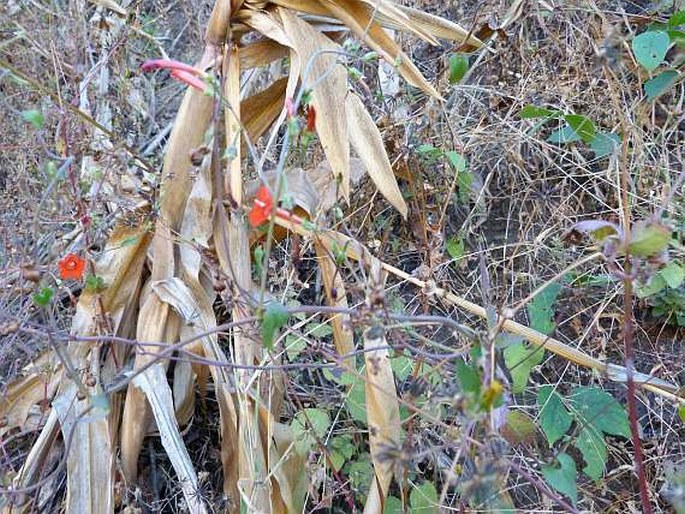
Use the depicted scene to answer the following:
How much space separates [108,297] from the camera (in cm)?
143

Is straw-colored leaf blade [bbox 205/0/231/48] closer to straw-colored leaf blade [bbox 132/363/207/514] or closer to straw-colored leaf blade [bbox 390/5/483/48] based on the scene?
straw-colored leaf blade [bbox 390/5/483/48]

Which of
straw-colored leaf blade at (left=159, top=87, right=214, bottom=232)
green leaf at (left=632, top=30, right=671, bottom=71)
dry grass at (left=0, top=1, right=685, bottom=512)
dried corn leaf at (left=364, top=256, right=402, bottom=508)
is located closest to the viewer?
dried corn leaf at (left=364, top=256, right=402, bottom=508)

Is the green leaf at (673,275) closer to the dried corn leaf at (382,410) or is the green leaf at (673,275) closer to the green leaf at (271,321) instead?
the dried corn leaf at (382,410)

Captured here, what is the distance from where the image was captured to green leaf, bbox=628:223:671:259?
0.93 m

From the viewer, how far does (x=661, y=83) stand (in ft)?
5.38

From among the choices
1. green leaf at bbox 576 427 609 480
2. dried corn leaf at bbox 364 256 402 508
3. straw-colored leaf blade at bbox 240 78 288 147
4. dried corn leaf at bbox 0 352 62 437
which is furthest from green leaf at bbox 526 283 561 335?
dried corn leaf at bbox 0 352 62 437

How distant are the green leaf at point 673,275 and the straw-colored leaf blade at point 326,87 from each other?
25.1 inches

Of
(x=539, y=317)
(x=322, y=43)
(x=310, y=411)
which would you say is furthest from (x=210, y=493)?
(x=322, y=43)

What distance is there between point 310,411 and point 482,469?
25.2 inches

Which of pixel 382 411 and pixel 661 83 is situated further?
pixel 661 83

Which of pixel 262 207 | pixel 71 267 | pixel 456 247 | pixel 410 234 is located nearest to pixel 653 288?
pixel 456 247

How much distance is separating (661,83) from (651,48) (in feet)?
0.37

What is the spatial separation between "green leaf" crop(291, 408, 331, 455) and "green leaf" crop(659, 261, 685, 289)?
68 cm

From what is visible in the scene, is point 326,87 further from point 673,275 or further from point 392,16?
point 673,275
